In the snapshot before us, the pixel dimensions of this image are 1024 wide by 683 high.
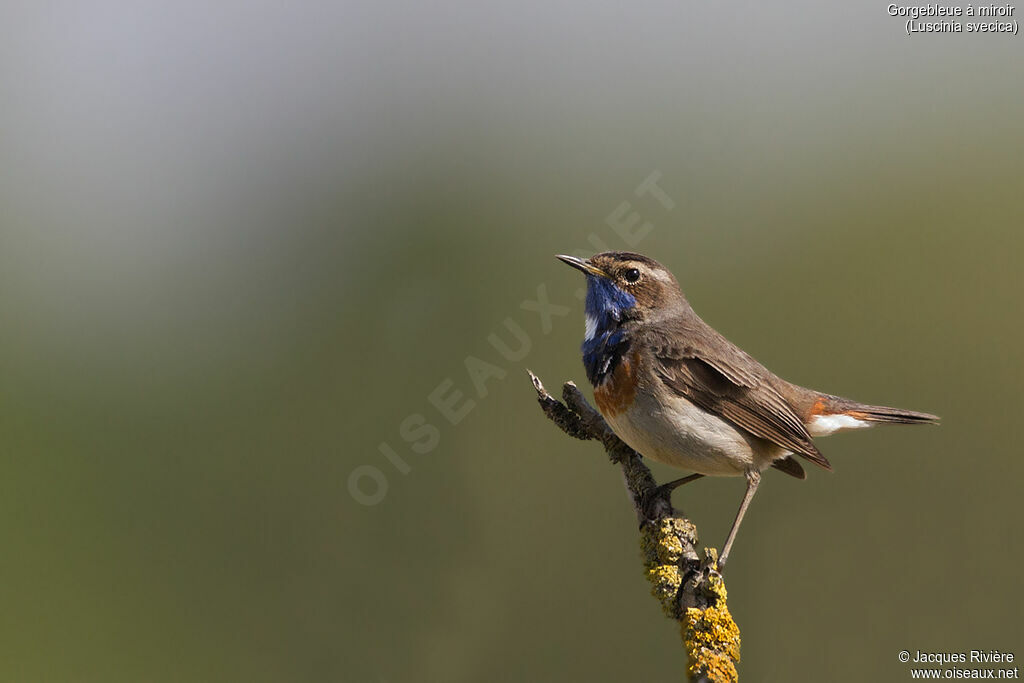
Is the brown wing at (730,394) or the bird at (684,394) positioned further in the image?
the brown wing at (730,394)

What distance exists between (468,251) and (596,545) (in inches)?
196

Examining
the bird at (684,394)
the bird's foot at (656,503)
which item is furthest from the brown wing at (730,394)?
the bird's foot at (656,503)

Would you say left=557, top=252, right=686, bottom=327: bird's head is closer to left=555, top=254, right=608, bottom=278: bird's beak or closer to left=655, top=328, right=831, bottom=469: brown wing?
left=555, top=254, right=608, bottom=278: bird's beak

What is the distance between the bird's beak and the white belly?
1.31 meters

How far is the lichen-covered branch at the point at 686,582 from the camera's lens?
5.61 metres

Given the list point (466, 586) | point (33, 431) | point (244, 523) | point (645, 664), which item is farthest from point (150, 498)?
point (645, 664)

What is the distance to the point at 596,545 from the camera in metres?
11.3

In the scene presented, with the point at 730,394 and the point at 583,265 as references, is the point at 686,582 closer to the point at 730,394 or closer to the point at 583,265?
the point at 730,394

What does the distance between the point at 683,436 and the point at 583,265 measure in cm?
173

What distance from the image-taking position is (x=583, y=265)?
7.98 m

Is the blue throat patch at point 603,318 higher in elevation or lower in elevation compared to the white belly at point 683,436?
higher

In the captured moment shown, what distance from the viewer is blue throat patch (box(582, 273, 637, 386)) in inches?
303

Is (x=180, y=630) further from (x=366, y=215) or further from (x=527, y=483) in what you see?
(x=366, y=215)

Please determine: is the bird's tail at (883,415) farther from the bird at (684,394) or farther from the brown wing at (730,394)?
the brown wing at (730,394)
